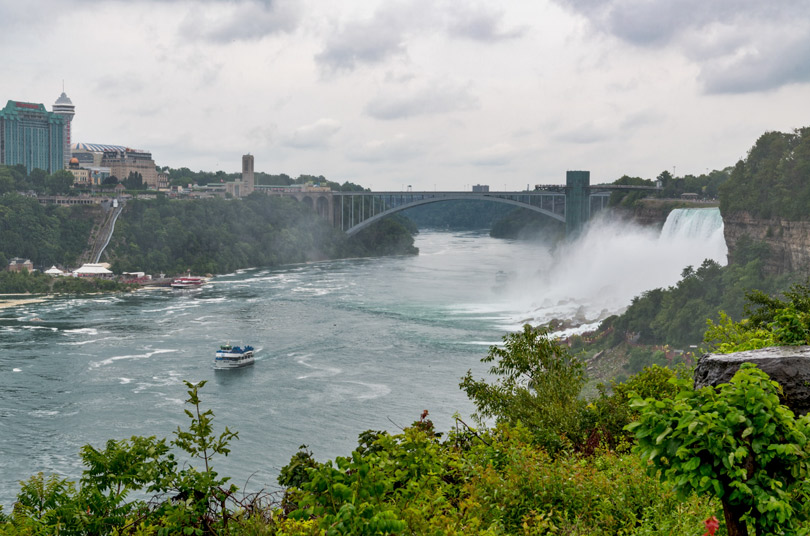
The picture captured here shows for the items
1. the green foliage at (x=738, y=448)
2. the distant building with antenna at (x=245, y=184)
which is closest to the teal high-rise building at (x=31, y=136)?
the distant building with antenna at (x=245, y=184)

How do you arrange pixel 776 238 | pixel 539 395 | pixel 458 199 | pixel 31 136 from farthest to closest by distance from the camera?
1. pixel 31 136
2. pixel 458 199
3. pixel 776 238
4. pixel 539 395

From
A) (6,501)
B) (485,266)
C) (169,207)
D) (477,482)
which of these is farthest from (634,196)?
(477,482)

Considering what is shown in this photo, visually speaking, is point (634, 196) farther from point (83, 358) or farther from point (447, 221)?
point (447, 221)

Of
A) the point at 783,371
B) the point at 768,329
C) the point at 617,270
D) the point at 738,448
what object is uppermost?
the point at 783,371

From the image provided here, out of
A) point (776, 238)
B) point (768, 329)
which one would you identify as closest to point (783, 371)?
point (768, 329)

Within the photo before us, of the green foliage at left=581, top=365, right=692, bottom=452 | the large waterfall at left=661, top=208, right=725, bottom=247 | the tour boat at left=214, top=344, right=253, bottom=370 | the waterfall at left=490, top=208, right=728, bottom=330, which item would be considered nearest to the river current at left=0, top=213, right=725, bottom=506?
the waterfall at left=490, top=208, right=728, bottom=330

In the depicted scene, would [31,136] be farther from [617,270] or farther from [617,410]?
[617,410]
